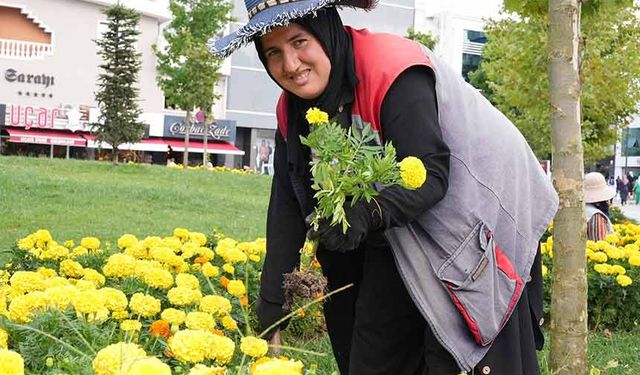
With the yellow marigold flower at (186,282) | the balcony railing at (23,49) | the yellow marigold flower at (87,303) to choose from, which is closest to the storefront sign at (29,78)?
the balcony railing at (23,49)

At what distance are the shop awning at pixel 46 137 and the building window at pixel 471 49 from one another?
24.1m

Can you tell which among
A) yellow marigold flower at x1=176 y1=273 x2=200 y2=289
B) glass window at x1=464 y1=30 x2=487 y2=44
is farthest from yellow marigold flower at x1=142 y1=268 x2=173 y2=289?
glass window at x1=464 y1=30 x2=487 y2=44

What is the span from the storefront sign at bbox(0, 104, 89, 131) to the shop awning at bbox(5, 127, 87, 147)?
24cm

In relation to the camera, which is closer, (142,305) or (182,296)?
(142,305)

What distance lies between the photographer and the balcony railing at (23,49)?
27672 millimetres

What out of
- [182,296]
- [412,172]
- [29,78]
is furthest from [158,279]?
[29,78]

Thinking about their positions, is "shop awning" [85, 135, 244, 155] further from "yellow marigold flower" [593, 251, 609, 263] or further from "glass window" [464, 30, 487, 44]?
"yellow marigold flower" [593, 251, 609, 263]

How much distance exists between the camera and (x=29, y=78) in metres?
28.0

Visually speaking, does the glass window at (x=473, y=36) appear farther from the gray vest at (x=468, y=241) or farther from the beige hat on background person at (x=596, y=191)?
the gray vest at (x=468, y=241)

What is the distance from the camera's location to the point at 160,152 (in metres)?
33.1

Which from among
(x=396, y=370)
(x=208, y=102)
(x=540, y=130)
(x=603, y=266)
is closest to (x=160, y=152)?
(x=208, y=102)

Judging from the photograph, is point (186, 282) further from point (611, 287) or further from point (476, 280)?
point (611, 287)

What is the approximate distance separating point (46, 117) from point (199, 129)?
23.1 feet

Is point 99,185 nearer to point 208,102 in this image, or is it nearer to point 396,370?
point 396,370
